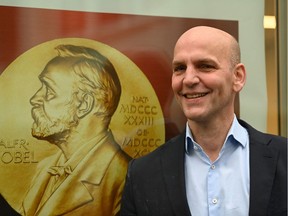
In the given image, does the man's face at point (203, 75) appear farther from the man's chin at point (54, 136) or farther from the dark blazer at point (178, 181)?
the man's chin at point (54, 136)

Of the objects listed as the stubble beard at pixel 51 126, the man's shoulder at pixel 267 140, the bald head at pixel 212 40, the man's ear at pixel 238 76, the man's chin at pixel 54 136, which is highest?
the bald head at pixel 212 40

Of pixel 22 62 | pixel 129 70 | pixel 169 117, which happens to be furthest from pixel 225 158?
pixel 22 62

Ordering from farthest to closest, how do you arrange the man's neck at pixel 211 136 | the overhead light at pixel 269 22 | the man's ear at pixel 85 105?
the overhead light at pixel 269 22, the man's ear at pixel 85 105, the man's neck at pixel 211 136

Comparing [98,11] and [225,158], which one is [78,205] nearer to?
[225,158]

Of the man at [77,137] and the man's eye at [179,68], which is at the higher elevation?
the man's eye at [179,68]

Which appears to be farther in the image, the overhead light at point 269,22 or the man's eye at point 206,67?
the overhead light at point 269,22

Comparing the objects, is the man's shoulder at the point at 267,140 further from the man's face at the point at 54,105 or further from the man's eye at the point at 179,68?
the man's face at the point at 54,105

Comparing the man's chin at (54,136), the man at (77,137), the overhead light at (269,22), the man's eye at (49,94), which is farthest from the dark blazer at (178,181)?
the overhead light at (269,22)

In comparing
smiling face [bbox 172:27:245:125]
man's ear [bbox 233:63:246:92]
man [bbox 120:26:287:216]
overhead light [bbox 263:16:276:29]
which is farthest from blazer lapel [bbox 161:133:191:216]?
overhead light [bbox 263:16:276:29]

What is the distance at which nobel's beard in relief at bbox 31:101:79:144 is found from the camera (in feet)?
5.05

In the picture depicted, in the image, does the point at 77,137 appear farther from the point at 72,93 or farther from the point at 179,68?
the point at 179,68

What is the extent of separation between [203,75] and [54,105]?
51 cm

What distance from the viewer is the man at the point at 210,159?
4.54ft

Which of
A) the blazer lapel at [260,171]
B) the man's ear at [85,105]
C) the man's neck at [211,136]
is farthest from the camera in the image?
the man's ear at [85,105]
